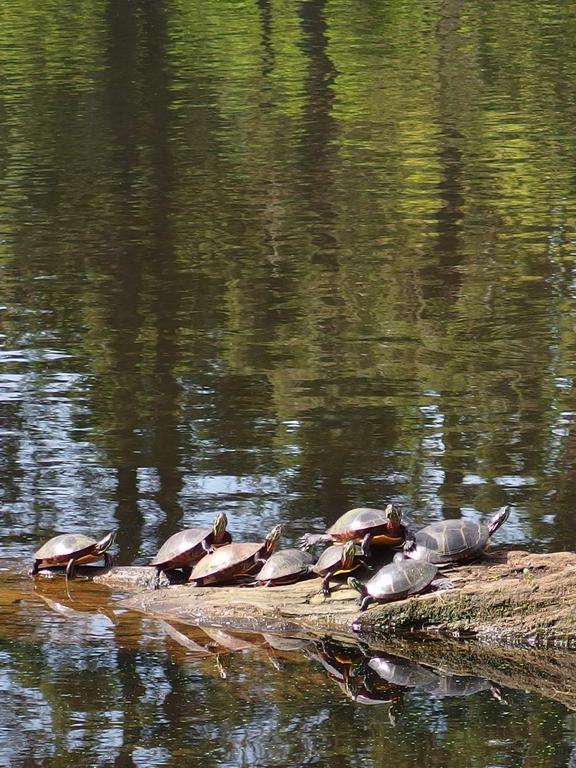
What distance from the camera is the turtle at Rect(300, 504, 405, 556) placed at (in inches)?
276

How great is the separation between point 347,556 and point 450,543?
50 centimetres

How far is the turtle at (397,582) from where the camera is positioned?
21.6 ft

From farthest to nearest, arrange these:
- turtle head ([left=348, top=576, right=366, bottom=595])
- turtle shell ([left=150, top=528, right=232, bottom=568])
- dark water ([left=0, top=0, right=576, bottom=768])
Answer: turtle shell ([left=150, top=528, right=232, bottom=568]), turtle head ([left=348, top=576, right=366, bottom=595]), dark water ([left=0, top=0, right=576, bottom=768])

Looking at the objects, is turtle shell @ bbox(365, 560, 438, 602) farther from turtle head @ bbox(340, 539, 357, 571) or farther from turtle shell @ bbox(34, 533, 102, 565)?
turtle shell @ bbox(34, 533, 102, 565)

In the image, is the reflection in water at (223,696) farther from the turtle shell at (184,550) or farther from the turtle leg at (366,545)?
the turtle leg at (366,545)

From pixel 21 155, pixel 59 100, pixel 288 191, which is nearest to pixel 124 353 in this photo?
pixel 288 191

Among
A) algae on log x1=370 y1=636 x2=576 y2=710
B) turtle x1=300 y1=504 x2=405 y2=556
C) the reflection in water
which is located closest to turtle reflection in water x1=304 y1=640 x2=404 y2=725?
the reflection in water

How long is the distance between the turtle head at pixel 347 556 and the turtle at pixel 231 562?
515 millimetres

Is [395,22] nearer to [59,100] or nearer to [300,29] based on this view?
[300,29]

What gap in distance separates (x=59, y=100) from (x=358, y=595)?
77.3ft

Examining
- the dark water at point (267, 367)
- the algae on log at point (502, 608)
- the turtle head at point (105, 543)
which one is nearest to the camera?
the dark water at point (267, 367)

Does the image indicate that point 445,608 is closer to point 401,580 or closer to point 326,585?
point 401,580

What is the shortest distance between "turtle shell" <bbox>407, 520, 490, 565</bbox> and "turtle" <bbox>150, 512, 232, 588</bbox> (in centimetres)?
101

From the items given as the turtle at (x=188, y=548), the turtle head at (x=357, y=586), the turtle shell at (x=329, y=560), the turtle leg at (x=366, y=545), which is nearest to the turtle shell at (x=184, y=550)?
the turtle at (x=188, y=548)
